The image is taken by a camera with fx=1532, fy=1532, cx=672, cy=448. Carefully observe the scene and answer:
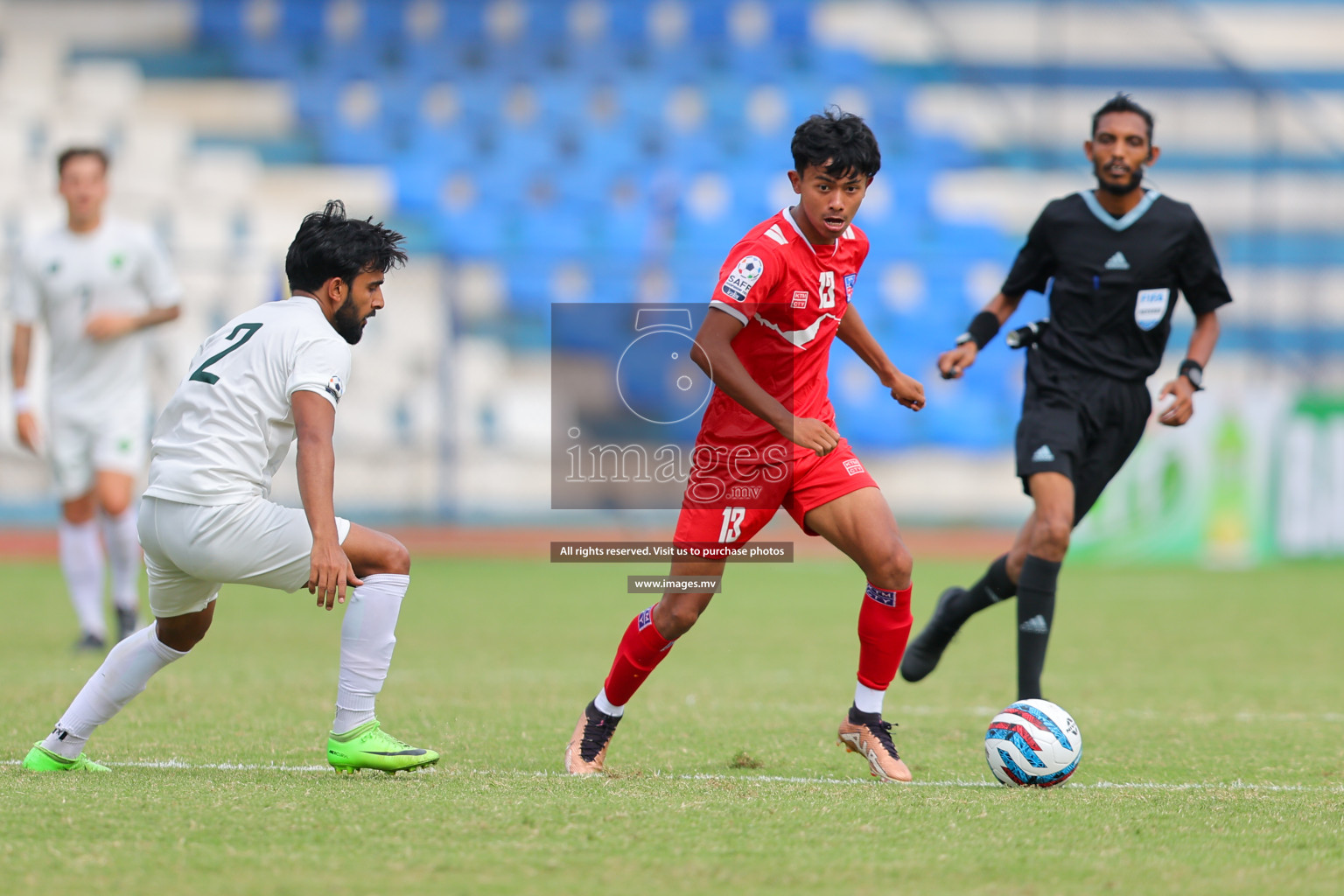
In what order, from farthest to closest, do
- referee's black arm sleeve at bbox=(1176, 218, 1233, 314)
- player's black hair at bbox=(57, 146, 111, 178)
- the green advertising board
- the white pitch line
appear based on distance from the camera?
the green advertising board, player's black hair at bbox=(57, 146, 111, 178), referee's black arm sleeve at bbox=(1176, 218, 1233, 314), the white pitch line

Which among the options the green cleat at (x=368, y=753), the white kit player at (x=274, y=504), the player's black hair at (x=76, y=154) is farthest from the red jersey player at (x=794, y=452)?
the player's black hair at (x=76, y=154)

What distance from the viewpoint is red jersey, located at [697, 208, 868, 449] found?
14.6 ft

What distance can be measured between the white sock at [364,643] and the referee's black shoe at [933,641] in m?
2.42

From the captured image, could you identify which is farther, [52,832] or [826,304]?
[826,304]

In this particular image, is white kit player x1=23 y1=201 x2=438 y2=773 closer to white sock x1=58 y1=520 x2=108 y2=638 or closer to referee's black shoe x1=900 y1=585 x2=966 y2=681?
referee's black shoe x1=900 y1=585 x2=966 y2=681

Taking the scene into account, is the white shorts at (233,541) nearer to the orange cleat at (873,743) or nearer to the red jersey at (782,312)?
the red jersey at (782,312)

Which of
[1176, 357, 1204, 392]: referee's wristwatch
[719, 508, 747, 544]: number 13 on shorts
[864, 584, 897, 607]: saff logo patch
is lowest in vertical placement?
[864, 584, 897, 607]: saff logo patch

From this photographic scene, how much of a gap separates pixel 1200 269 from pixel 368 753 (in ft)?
11.8

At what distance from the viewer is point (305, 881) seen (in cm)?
302

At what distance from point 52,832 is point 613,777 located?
1.53 m

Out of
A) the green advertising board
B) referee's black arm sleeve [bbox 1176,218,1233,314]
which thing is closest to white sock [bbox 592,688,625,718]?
referee's black arm sleeve [bbox 1176,218,1233,314]

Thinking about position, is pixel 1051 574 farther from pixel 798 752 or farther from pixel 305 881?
pixel 305 881

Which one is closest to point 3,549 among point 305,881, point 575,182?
point 575,182

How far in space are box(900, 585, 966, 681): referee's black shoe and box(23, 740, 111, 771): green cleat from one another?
3012mm
